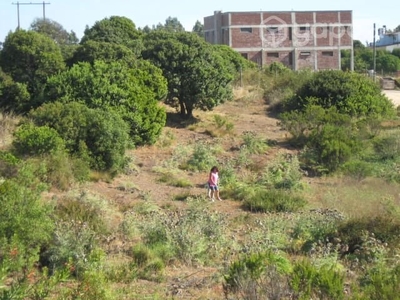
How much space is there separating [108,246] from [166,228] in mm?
984

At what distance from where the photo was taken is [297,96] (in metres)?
33.2

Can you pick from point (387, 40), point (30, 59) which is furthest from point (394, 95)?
point (387, 40)

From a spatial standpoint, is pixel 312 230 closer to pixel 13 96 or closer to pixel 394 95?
pixel 13 96

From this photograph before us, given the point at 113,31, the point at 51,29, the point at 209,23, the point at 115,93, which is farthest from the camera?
the point at 209,23

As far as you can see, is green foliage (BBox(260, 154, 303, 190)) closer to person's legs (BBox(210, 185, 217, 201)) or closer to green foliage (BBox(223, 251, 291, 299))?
person's legs (BBox(210, 185, 217, 201))

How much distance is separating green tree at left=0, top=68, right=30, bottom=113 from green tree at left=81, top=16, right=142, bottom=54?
11.0m

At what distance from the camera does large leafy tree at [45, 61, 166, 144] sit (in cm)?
2241

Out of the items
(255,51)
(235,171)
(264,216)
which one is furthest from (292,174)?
(255,51)

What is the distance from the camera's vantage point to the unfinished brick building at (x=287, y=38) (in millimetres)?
70812

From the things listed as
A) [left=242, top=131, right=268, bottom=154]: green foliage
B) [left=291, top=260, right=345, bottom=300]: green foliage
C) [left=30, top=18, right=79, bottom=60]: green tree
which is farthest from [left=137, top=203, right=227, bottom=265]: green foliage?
[left=30, top=18, right=79, bottom=60]: green tree

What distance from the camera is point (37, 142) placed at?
1773cm

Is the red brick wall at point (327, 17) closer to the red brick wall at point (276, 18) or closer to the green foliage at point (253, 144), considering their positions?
the red brick wall at point (276, 18)

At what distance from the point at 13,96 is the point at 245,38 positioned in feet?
155

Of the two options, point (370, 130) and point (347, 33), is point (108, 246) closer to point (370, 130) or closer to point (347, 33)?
point (370, 130)
